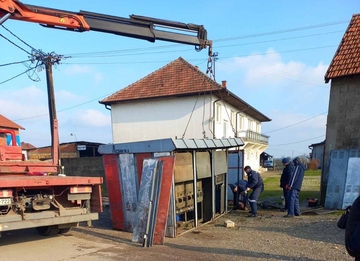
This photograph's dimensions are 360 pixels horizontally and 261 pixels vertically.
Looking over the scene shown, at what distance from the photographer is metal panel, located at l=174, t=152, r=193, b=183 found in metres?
7.91

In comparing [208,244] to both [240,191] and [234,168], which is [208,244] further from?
[234,168]

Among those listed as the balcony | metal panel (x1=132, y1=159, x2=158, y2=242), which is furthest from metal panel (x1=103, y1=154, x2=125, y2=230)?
the balcony

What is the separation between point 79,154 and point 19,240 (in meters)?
22.7

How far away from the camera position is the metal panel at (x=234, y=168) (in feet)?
42.0

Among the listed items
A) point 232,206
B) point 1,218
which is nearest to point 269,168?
point 232,206

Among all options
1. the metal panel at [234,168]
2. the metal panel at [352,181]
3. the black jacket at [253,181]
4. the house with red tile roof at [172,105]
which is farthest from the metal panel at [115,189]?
the house with red tile roof at [172,105]

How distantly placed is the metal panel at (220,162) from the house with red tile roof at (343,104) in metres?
3.72

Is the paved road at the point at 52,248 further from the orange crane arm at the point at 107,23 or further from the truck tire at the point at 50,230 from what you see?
the orange crane arm at the point at 107,23

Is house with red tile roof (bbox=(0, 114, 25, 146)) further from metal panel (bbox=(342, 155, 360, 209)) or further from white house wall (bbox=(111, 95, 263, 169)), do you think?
white house wall (bbox=(111, 95, 263, 169))

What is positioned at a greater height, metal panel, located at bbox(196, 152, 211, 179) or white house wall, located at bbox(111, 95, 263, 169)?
white house wall, located at bbox(111, 95, 263, 169)

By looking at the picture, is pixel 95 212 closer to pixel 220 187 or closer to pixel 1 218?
pixel 1 218

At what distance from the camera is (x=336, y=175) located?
11.0 meters

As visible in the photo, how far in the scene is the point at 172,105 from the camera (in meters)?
24.7

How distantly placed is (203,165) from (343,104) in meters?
5.69
